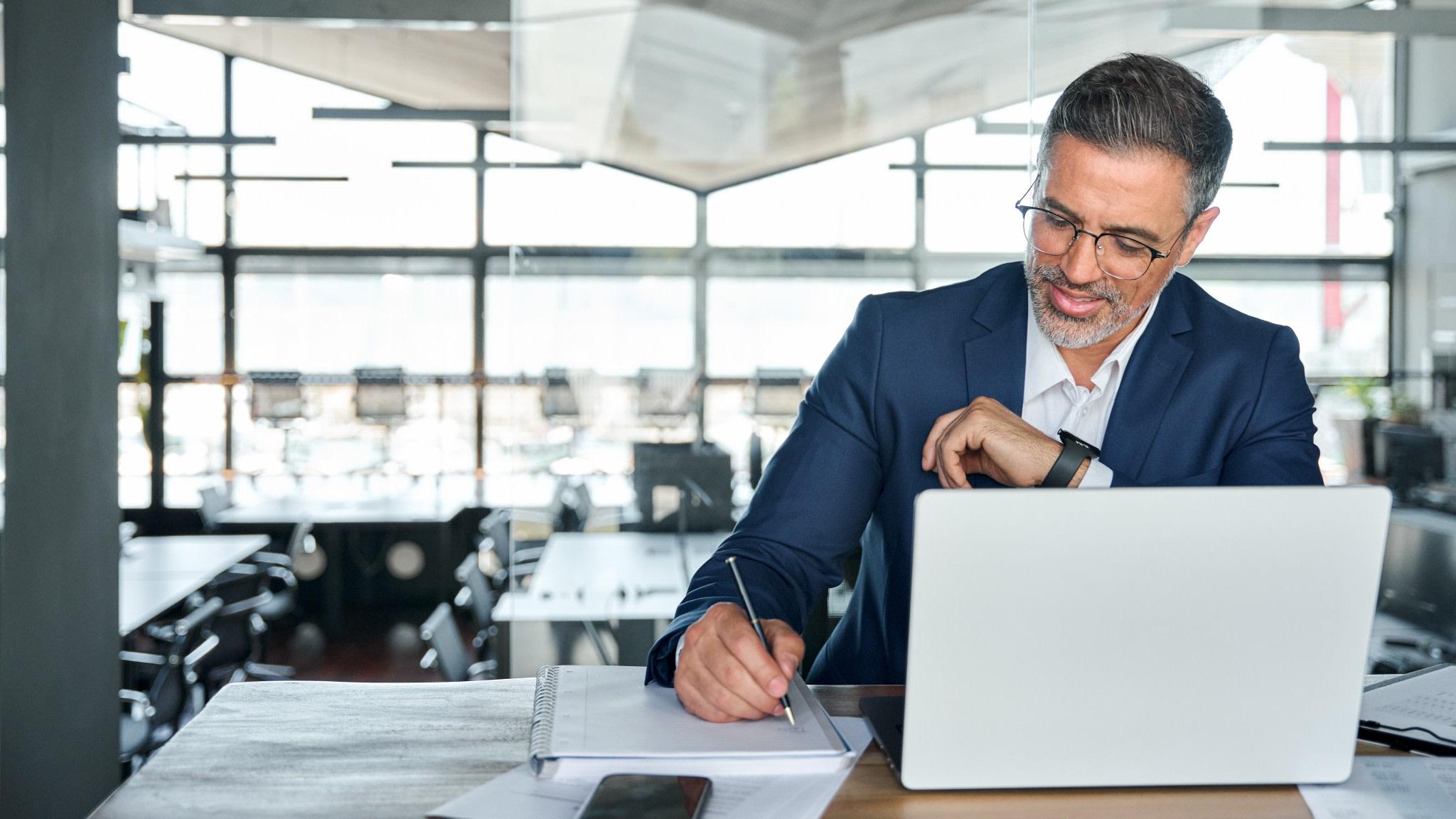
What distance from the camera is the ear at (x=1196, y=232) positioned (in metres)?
1.51

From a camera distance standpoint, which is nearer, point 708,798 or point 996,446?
point 708,798

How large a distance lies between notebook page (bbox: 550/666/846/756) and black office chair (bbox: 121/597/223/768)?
3.02 metres

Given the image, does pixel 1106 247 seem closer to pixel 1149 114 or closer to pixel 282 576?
pixel 1149 114

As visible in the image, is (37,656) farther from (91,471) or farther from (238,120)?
(238,120)

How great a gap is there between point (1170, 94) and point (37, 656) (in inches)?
118

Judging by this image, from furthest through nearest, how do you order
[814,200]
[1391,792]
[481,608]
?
[481,608], [814,200], [1391,792]

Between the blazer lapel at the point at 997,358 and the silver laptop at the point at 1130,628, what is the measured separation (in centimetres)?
65

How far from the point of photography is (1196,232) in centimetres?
153

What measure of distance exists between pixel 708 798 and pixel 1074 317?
882 millimetres

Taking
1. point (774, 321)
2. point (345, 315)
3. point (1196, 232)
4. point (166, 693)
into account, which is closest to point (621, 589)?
point (774, 321)

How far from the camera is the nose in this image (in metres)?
1.43

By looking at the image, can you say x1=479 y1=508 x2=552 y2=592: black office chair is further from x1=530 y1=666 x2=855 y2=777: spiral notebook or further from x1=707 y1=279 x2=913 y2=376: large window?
x1=530 y1=666 x2=855 y2=777: spiral notebook

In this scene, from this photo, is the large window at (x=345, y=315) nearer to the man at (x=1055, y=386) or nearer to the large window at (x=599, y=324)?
the large window at (x=599, y=324)

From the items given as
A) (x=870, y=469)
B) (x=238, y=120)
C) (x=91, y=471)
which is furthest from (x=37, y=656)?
(x=238, y=120)
